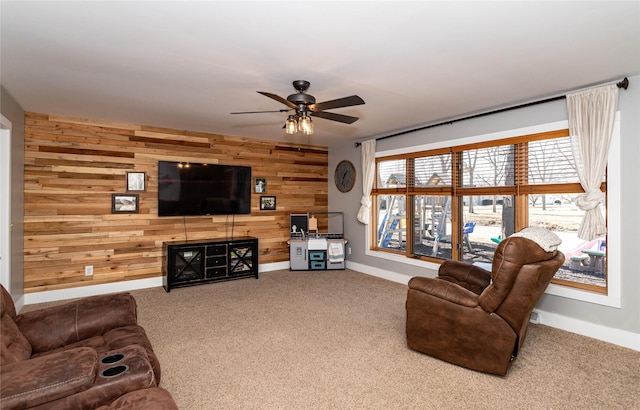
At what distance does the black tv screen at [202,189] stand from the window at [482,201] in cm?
234

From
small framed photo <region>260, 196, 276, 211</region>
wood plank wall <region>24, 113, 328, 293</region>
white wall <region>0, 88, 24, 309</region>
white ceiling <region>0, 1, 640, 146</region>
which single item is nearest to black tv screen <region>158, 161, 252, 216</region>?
wood plank wall <region>24, 113, 328, 293</region>

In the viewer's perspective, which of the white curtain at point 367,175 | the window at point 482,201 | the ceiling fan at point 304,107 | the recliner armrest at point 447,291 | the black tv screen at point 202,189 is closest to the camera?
the recliner armrest at point 447,291

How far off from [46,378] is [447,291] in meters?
2.48

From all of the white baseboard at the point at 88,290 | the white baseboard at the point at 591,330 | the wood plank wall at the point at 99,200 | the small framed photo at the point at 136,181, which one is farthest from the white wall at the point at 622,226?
the white baseboard at the point at 88,290

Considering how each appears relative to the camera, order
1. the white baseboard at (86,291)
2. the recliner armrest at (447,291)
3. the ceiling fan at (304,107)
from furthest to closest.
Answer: the white baseboard at (86,291) < the ceiling fan at (304,107) < the recliner armrest at (447,291)

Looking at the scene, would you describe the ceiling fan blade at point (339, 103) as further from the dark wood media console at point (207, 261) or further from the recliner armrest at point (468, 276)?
the dark wood media console at point (207, 261)

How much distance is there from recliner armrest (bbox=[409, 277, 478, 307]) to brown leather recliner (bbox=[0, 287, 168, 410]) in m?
1.99

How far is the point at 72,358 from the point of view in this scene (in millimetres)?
1457

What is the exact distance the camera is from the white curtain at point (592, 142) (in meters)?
2.98

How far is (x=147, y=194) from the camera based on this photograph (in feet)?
16.1

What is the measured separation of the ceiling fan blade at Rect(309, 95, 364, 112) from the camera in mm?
2584

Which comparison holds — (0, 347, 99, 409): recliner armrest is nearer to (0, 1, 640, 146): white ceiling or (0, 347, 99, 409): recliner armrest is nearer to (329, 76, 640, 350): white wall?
(0, 1, 640, 146): white ceiling

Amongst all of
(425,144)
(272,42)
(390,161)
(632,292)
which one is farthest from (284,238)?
(632,292)

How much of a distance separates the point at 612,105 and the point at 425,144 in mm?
2134
